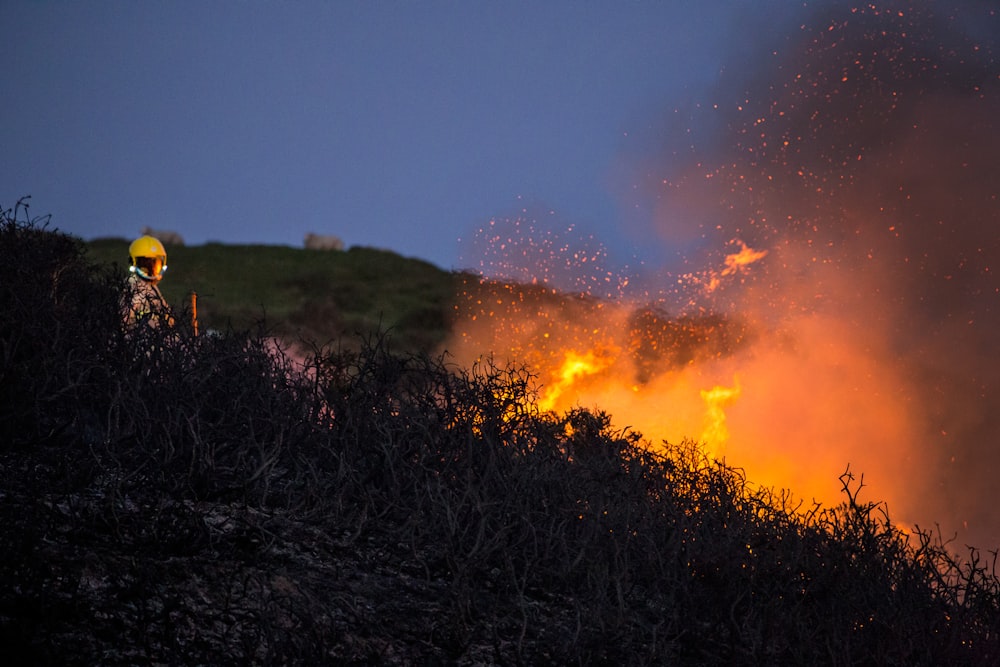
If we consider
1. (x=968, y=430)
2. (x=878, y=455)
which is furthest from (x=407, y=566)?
(x=968, y=430)

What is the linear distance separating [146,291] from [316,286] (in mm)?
37669

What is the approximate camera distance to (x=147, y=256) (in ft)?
40.7

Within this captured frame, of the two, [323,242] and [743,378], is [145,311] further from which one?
[323,242]

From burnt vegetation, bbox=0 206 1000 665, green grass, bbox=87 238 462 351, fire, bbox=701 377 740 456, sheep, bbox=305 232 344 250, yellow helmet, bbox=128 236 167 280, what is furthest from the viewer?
sheep, bbox=305 232 344 250

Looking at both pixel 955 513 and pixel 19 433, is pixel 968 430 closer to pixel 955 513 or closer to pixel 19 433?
pixel 955 513

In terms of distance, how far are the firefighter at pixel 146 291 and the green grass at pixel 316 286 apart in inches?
824

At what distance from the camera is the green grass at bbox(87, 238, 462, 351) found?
38281 mm

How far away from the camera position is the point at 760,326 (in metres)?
26.6

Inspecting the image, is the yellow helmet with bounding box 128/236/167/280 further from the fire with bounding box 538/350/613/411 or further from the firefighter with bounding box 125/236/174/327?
the fire with bounding box 538/350/613/411

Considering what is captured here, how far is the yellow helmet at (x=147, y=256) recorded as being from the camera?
1233cm

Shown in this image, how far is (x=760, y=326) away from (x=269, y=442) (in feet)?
71.8

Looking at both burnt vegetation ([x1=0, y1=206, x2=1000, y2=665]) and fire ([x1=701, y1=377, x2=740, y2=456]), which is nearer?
burnt vegetation ([x1=0, y1=206, x2=1000, y2=665])

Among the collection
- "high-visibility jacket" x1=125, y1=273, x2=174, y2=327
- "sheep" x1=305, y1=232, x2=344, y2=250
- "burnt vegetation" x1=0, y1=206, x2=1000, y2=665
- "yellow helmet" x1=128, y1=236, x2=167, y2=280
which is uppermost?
"sheep" x1=305, y1=232, x2=344, y2=250

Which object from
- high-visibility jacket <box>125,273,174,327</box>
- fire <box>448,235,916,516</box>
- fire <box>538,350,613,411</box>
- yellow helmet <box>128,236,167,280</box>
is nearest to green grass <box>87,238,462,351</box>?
fire <box>448,235,916,516</box>
